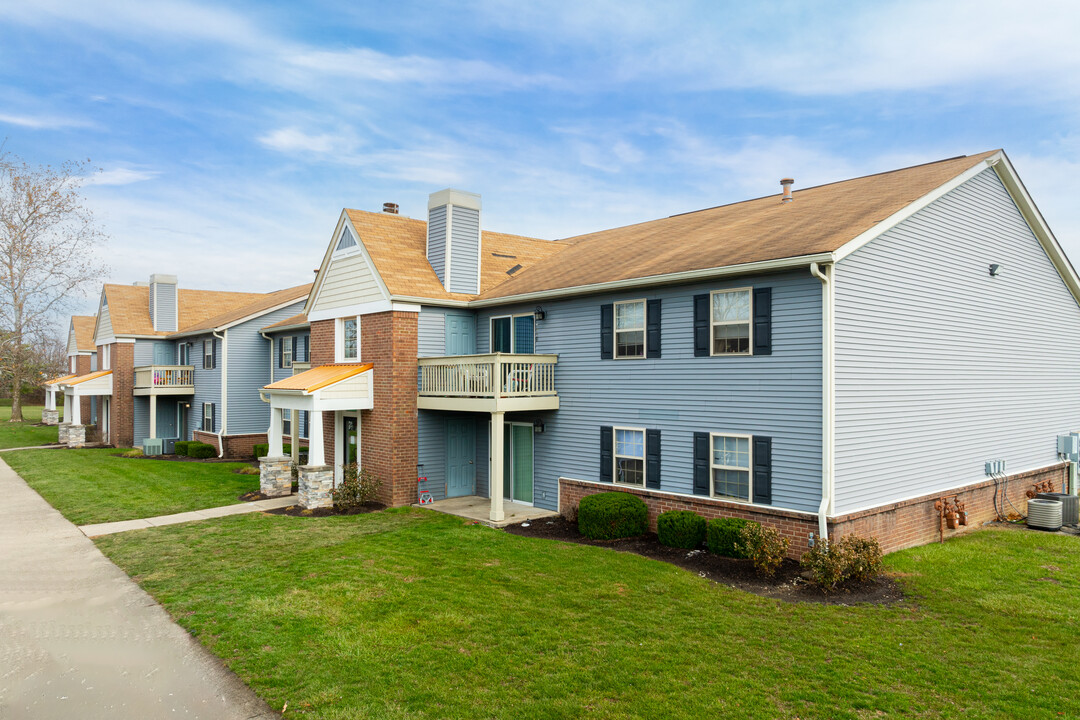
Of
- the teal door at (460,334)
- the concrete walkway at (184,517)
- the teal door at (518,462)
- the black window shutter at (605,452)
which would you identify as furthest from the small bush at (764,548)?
the concrete walkway at (184,517)

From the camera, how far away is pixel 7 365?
39.4 metres

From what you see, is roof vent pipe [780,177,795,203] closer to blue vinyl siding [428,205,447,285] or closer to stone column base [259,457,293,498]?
blue vinyl siding [428,205,447,285]

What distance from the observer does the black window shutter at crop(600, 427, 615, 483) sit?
15.0 m

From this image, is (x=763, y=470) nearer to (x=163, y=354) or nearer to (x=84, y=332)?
(x=163, y=354)

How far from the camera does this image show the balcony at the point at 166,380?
102 feet

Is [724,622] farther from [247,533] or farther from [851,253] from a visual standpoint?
[247,533]

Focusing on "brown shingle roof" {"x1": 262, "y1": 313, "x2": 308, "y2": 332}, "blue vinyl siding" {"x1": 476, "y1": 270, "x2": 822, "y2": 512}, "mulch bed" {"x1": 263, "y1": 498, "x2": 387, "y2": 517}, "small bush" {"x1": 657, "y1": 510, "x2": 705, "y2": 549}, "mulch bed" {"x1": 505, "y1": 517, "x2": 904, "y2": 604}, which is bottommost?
"mulch bed" {"x1": 263, "y1": 498, "x2": 387, "y2": 517}

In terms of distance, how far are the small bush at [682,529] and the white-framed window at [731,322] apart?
330cm

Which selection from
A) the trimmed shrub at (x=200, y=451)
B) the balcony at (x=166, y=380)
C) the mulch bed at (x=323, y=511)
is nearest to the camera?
the mulch bed at (x=323, y=511)

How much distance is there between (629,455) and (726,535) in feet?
10.2

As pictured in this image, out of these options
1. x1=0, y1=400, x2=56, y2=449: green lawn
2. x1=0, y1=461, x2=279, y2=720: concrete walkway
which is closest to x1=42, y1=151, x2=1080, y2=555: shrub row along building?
x1=0, y1=461, x2=279, y2=720: concrete walkway

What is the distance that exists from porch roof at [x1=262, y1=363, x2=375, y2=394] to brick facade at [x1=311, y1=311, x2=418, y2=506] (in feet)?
1.99

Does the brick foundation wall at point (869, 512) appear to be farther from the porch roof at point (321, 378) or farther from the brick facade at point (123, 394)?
the brick facade at point (123, 394)

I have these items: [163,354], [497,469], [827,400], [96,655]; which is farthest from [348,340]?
[163,354]
